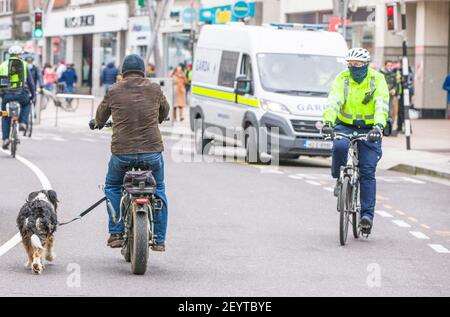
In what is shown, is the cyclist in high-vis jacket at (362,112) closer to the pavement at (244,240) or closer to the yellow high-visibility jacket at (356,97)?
the yellow high-visibility jacket at (356,97)

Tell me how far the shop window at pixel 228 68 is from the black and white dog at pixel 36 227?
14648 millimetres

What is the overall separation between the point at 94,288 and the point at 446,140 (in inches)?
903

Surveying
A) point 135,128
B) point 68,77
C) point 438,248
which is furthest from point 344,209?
point 68,77

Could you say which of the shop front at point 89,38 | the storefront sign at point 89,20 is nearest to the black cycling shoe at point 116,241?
the storefront sign at point 89,20

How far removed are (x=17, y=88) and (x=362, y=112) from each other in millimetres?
11285

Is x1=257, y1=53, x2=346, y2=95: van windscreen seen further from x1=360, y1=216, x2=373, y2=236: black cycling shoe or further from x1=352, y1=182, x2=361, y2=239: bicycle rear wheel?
x1=360, y1=216, x2=373, y2=236: black cycling shoe

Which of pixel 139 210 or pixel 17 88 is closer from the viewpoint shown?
pixel 139 210

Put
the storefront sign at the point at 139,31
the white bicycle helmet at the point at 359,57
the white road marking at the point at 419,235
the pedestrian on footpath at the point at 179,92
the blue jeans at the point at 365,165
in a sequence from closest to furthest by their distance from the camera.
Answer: the white bicycle helmet at the point at 359,57 < the blue jeans at the point at 365,165 < the white road marking at the point at 419,235 < the pedestrian on footpath at the point at 179,92 < the storefront sign at the point at 139,31

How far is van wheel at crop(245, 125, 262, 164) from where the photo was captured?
2372 cm

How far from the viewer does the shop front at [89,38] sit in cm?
6525

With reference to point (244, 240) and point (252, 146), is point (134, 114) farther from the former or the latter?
point (252, 146)

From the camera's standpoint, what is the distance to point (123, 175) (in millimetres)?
10680

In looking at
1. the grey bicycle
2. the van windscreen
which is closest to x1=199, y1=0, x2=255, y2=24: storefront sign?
the van windscreen
